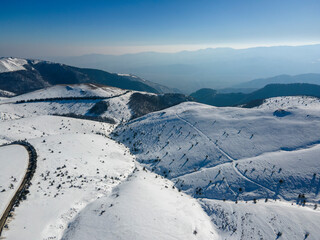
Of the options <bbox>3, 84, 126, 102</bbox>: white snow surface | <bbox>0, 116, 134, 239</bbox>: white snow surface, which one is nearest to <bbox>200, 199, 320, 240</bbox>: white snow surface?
<bbox>0, 116, 134, 239</bbox>: white snow surface

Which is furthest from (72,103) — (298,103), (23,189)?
(298,103)

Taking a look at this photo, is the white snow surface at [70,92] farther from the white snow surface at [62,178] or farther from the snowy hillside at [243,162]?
the snowy hillside at [243,162]

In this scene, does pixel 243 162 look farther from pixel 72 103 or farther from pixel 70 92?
pixel 70 92

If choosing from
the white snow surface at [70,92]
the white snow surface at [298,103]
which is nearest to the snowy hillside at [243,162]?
the white snow surface at [298,103]

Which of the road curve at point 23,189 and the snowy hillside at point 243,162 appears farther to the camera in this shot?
the snowy hillside at point 243,162

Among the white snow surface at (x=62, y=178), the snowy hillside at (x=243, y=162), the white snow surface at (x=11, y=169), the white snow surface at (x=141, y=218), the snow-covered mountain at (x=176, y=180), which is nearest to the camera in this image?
the white snow surface at (x=141, y=218)

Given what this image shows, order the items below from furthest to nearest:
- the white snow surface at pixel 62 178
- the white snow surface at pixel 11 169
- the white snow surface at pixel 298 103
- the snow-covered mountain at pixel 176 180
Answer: the white snow surface at pixel 298 103 → the white snow surface at pixel 11 169 → the snow-covered mountain at pixel 176 180 → the white snow surface at pixel 62 178

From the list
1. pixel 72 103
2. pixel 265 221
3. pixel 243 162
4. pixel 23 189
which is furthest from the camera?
pixel 72 103

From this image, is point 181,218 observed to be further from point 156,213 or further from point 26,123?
point 26,123
